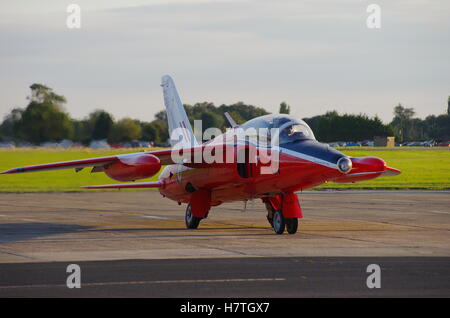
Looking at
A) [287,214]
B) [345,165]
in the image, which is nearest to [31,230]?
[287,214]

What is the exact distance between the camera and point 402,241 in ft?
56.8

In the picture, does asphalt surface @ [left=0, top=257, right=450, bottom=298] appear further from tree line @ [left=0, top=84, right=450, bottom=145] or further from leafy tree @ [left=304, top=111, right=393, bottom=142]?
tree line @ [left=0, top=84, right=450, bottom=145]

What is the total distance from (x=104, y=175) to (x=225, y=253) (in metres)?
51.0

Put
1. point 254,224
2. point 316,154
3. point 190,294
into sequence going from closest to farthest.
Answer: point 190,294 < point 316,154 < point 254,224

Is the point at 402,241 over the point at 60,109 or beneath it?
beneath

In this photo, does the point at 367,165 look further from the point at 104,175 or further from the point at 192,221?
the point at 104,175

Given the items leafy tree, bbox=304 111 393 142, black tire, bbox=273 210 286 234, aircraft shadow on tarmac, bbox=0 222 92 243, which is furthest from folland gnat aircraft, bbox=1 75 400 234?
leafy tree, bbox=304 111 393 142

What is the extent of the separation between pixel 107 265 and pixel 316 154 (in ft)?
20.3

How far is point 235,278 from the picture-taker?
11.5 metres

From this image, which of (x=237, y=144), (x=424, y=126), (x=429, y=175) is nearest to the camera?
(x=237, y=144)

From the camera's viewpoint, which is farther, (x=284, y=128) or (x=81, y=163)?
(x=81, y=163)
